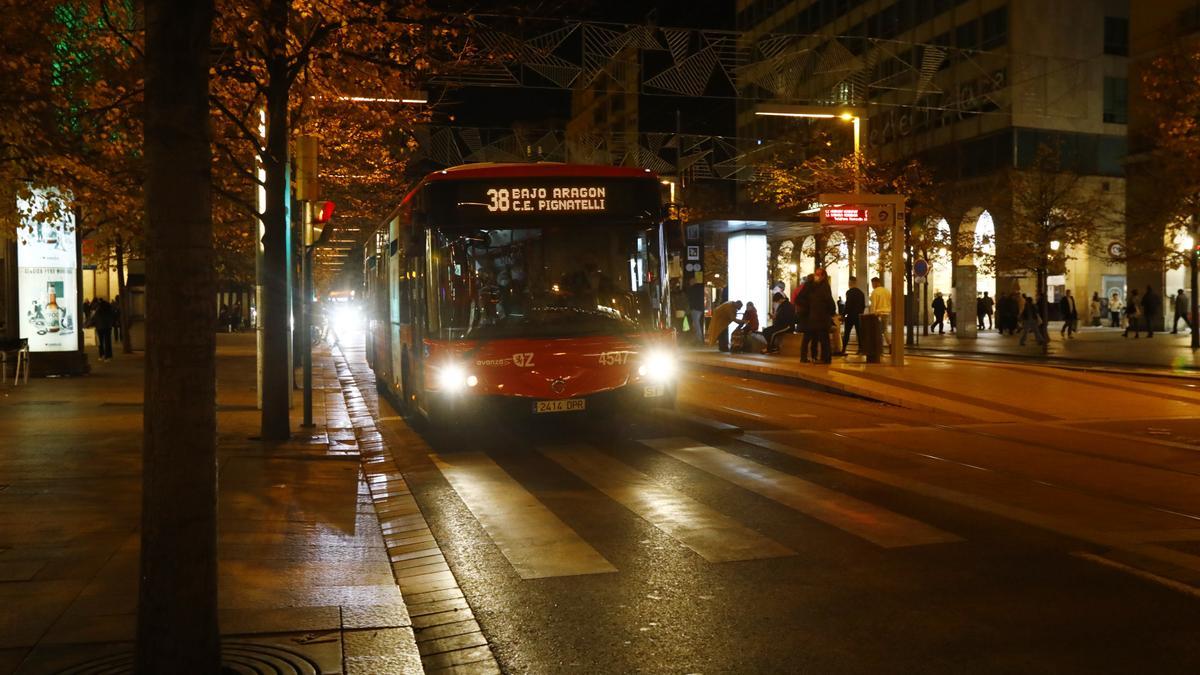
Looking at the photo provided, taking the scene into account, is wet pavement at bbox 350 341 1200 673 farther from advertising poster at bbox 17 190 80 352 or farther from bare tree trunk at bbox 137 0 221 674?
advertising poster at bbox 17 190 80 352

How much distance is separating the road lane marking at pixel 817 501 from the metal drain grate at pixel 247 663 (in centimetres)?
407

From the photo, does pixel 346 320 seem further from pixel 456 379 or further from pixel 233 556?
pixel 233 556

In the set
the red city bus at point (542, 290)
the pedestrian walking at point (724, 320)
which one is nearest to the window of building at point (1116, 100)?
the pedestrian walking at point (724, 320)

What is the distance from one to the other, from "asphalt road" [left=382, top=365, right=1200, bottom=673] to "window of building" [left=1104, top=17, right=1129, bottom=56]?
44.7 metres

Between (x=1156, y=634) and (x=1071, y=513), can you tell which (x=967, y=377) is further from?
(x=1156, y=634)

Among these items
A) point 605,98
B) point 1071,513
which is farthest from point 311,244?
point 605,98

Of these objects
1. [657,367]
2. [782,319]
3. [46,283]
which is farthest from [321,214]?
[782,319]

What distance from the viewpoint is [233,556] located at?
720 centimetres

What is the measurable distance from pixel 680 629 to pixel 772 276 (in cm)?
Result: 5848

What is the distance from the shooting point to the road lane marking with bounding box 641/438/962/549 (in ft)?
25.8

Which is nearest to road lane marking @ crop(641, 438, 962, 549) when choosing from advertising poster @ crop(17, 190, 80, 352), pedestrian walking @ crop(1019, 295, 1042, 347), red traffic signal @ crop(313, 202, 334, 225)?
red traffic signal @ crop(313, 202, 334, 225)

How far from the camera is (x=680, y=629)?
5.76 metres

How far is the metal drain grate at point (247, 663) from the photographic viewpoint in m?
4.81

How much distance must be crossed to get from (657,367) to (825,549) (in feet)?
19.1
